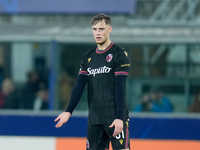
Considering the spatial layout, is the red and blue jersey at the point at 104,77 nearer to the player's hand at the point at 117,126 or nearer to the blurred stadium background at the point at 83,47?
the player's hand at the point at 117,126

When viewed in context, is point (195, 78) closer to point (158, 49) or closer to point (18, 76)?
point (158, 49)

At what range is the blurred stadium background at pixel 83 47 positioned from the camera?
11172 millimetres

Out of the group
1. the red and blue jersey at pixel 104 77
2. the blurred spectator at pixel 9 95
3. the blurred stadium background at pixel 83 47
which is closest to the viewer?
the red and blue jersey at pixel 104 77

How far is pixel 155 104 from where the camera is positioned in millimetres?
9906

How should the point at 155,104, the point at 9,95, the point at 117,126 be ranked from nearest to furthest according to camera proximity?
the point at 117,126 < the point at 155,104 < the point at 9,95

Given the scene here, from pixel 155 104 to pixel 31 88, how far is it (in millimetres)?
3196

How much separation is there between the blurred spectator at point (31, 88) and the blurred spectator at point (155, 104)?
2542mm

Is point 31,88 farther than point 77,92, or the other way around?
point 31,88

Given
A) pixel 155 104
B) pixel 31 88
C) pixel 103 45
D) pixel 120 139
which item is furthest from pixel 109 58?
pixel 31 88

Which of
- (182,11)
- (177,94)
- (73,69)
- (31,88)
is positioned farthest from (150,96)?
(182,11)

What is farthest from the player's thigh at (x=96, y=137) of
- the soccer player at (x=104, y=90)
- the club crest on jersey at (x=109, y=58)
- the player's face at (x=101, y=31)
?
the player's face at (x=101, y=31)

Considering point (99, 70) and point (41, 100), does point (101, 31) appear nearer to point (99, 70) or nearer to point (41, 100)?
point (99, 70)

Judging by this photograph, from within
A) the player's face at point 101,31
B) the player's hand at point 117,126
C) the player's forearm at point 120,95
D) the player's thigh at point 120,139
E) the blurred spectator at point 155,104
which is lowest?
the blurred spectator at point 155,104

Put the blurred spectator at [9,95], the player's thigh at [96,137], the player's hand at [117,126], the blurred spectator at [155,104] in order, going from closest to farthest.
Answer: the player's hand at [117,126], the player's thigh at [96,137], the blurred spectator at [155,104], the blurred spectator at [9,95]
